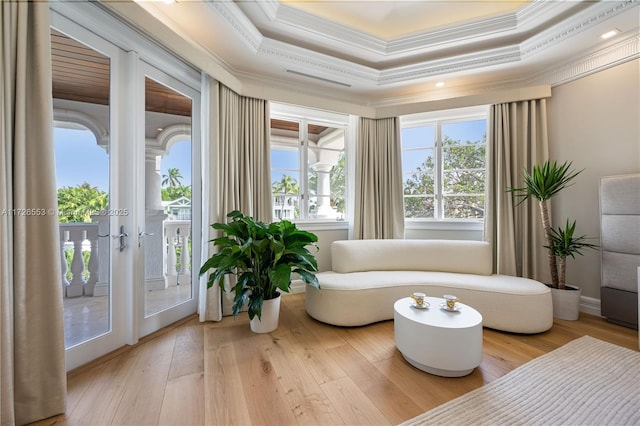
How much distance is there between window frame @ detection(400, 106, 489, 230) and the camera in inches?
136

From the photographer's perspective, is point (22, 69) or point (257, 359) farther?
point (257, 359)

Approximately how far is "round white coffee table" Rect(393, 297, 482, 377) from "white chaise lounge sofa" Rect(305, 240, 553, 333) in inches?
25.6

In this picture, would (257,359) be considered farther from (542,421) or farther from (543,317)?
(543,317)

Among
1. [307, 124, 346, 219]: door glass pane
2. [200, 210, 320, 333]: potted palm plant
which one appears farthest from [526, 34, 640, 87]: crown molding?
[200, 210, 320, 333]: potted palm plant

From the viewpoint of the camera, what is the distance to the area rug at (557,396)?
4.36 ft

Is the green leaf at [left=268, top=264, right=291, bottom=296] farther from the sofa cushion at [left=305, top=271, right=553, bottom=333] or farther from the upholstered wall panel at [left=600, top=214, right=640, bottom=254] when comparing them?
the upholstered wall panel at [left=600, top=214, right=640, bottom=254]

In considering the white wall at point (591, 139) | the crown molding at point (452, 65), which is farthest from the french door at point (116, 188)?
the white wall at point (591, 139)

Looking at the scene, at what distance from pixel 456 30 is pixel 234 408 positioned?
3.84m

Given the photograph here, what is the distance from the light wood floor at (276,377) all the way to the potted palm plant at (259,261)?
0.27m

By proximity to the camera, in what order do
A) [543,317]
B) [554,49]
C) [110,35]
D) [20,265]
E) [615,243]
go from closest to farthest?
1. [20,265]
2. [110,35]
3. [543,317]
4. [615,243]
5. [554,49]

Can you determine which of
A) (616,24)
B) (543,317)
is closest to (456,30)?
(616,24)

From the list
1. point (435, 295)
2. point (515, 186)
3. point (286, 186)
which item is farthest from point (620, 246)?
point (286, 186)

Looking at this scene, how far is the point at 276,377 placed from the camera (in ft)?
5.50

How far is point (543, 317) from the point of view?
7.32 ft
